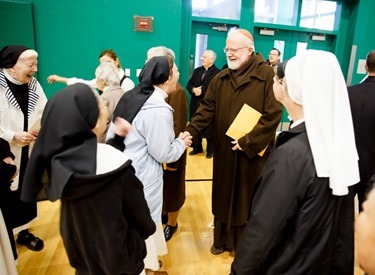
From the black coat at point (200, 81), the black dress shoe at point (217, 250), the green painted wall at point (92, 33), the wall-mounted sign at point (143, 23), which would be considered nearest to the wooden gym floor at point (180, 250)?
the black dress shoe at point (217, 250)

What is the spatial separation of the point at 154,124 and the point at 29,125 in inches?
49.2

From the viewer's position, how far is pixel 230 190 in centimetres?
242

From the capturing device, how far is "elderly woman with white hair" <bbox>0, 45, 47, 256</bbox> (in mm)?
2197

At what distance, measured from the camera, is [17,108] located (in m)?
2.28

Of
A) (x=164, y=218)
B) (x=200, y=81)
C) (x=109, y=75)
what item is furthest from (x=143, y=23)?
(x=164, y=218)

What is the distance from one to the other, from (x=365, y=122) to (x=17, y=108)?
2801 mm

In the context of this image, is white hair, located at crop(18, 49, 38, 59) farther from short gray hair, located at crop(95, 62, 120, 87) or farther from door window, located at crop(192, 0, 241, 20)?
door window, located at crop(192, 0, 241, 20)

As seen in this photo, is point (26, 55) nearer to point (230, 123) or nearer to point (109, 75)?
point (109, 75)

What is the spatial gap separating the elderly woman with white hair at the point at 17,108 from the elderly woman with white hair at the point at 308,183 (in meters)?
1.85

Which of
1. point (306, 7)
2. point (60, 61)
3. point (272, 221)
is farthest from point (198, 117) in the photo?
point (306, 7)

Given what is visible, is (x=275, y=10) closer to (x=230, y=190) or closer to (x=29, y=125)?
(x=230, y=190)

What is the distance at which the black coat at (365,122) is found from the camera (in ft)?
7.84

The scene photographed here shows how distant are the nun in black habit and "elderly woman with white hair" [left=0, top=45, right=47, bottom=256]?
1162mm

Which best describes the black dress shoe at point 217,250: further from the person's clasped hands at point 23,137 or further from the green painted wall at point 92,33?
the green painted wall at point 92,33
